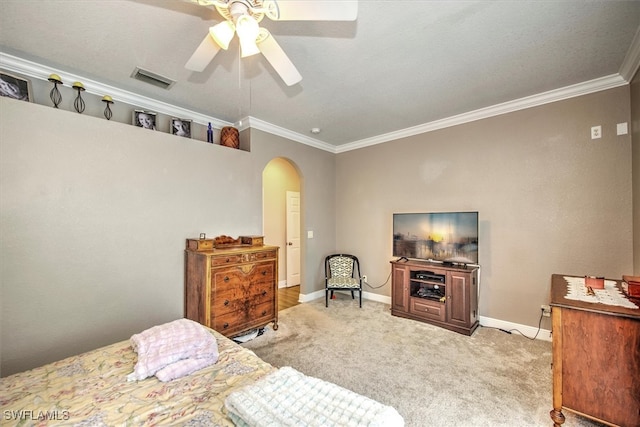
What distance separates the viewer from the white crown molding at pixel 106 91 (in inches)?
86.3

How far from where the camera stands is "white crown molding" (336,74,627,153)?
255 centimetres

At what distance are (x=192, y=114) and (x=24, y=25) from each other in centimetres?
153

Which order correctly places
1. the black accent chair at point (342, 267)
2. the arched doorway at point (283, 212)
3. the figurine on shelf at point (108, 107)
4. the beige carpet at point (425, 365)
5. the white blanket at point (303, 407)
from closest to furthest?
the white blanket at point (303, 407), the beige carpet at point (425, 365), the figurine on shelf at point (108, 107), the black accent chair at point (342, 267), the arched doorway at point (283, 212)

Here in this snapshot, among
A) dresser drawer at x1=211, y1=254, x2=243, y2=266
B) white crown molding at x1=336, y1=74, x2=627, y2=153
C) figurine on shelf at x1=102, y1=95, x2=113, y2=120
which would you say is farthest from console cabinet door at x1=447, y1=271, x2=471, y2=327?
figurine on shelf at x1=102, y1=95, x2=113, y2=120

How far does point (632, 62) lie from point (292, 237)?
492 centimetres

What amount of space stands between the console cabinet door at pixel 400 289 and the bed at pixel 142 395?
2563 mm

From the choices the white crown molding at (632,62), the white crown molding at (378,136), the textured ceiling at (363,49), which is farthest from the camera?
the white crown molding at (378,136)

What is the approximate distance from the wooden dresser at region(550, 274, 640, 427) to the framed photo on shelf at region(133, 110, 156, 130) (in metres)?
3.97

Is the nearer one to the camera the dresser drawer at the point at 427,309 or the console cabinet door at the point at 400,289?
the dresser drawer at the point at 427,309

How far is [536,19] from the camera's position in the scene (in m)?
1.77

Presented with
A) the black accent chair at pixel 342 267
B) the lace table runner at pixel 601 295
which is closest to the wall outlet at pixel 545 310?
the lace table runner at pixel 601 295

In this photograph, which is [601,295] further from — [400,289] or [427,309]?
[400,289]

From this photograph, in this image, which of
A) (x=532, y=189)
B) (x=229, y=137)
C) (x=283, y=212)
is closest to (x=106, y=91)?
(x=229, y=137)

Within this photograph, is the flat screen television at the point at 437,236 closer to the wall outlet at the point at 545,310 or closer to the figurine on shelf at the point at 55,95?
the wall outlet at the point at 545,310
